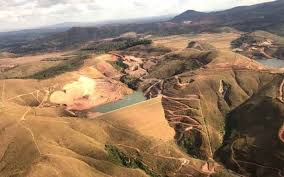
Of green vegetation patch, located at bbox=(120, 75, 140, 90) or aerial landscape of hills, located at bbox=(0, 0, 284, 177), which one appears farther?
green vegetation patch, located at bbox=(120, 75, 140, 90)

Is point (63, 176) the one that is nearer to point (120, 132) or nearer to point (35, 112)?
point (120, 132)

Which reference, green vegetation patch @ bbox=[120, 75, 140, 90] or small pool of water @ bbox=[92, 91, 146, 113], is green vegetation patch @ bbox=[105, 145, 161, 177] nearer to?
small pool of water @ bbox=[92, 91, 146, 113]

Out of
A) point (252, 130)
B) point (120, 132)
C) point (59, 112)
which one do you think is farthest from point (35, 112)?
point (252, 130)

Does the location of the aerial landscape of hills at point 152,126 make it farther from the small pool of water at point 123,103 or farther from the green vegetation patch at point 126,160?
the small pool of water at point 123,103

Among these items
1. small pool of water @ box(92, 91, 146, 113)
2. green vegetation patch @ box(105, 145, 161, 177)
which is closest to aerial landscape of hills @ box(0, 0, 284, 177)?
green vegetation patch @ box(105, 145, 161, 177)

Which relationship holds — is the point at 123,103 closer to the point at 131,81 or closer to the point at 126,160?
the point at 131,81

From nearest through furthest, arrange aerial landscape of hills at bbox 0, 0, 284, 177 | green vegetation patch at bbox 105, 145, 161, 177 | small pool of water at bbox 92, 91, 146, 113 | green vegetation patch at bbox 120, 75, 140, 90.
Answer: aerial landscape of hills at bbox 0, 0, 284, 177 < green vegetation patch at bbox 105, 145, 161, 177 < small pool of water at bbox 92, 91, 146, 113 < green vegetation patch at bbox 120, 75, 140, 90
